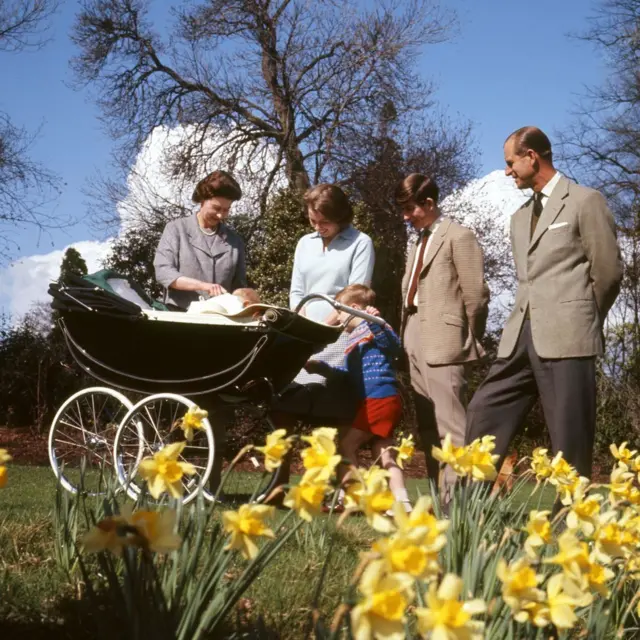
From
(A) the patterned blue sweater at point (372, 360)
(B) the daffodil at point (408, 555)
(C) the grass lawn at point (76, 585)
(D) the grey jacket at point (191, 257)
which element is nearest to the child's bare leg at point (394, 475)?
(A) the patterned blue sweater at point (372, 360)

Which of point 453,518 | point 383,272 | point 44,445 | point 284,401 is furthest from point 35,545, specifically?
point 383,272

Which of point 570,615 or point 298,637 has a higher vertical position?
point 570,615

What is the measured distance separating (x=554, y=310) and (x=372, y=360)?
1322mm

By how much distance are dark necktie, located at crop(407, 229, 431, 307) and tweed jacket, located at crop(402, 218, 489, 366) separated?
7cm

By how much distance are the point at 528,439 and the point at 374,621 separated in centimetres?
1187

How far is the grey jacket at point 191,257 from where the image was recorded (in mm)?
5301

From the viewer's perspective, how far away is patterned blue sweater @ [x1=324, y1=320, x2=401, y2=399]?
5.05 metres

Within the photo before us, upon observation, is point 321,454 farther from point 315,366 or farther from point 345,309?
point 315,366

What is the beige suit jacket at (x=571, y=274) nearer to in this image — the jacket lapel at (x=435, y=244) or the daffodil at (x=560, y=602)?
the jacket lapel at (x=435, y=244)

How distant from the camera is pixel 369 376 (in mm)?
5070

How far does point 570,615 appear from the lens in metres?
1.29

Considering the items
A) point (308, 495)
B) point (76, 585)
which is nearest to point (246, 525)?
point (308, 495)

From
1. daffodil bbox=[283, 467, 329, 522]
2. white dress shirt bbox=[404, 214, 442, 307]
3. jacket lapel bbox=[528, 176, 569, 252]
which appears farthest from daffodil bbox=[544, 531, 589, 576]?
white dress shirt bbox=[404, 214, 442, 307]

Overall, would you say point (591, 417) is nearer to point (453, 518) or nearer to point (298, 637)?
point (453, 518)
